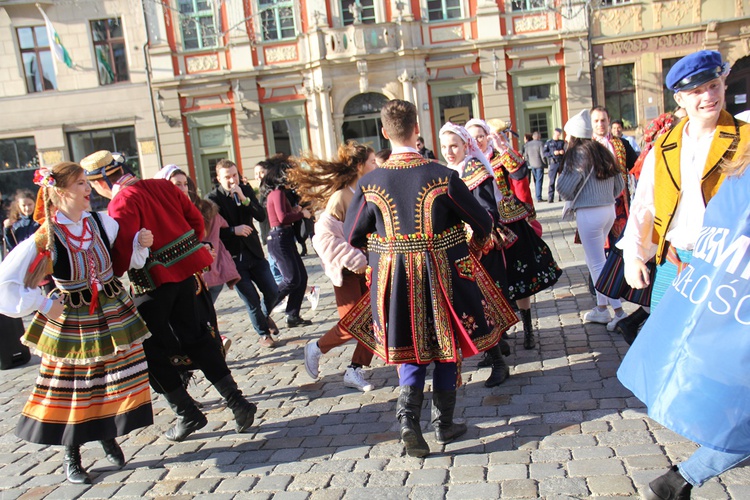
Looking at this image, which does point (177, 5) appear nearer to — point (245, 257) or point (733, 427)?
point (245, 257)

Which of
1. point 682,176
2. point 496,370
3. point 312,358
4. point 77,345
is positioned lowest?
point 496,370

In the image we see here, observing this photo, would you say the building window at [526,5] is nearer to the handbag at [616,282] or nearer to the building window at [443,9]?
the building window at [443,9]

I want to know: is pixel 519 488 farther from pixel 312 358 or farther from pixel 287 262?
pixel 287 262

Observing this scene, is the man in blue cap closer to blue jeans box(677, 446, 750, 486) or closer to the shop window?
blue jeans box(677, 446, 750, 486)

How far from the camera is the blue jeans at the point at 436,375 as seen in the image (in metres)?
3.80

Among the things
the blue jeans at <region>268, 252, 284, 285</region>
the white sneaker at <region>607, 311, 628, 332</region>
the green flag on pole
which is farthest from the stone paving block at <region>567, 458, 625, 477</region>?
the green flag on pole

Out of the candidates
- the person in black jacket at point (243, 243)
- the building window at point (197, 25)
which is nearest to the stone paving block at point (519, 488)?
the person in black jacket at point (243, 243)

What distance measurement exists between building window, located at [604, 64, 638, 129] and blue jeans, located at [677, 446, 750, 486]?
2210cm

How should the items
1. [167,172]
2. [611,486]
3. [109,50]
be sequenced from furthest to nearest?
[109,50]
[167,172]
[611,486]

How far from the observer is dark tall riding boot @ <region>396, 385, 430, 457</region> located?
3691 mm

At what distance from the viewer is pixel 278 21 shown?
939 inches

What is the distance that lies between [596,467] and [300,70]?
2193 centimetres

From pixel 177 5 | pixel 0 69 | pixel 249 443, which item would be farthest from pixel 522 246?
pixel 0 69

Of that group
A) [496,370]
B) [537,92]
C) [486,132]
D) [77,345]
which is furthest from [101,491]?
[537,92]
